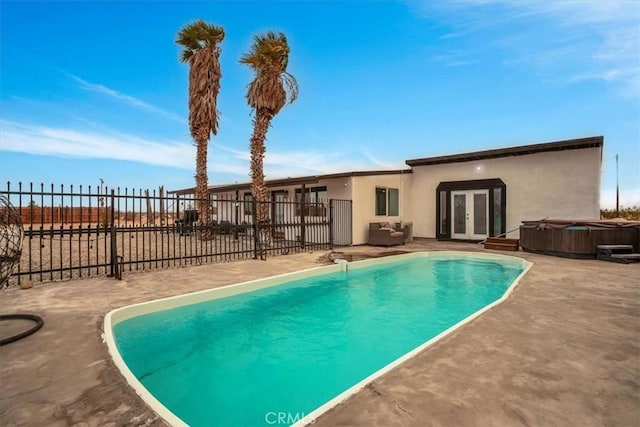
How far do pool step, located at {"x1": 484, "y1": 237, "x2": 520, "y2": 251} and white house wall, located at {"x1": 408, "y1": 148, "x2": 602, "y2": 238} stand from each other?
2.19 meters

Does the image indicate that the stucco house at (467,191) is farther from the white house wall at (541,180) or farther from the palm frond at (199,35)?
the palm frond at (199,35)

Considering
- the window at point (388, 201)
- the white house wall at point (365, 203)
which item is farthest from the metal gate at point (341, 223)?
the window at point (388, 201)

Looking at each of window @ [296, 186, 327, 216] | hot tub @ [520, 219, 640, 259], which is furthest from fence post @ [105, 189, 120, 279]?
hot tub @ [520, 219, 640, 259]

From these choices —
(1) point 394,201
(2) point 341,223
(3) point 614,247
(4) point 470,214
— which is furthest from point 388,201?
(3) point 614,247

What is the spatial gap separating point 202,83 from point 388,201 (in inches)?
400

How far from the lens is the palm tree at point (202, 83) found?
14141 mm

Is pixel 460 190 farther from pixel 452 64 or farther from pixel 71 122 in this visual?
pixel 71 122

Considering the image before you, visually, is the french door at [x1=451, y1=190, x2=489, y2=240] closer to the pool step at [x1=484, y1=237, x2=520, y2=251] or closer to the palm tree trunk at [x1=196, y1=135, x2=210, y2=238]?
the pool step at [x1=484, y1=237, x2=520, y2=251]

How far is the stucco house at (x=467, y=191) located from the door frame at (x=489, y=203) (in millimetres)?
41

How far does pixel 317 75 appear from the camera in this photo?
52.7 feet

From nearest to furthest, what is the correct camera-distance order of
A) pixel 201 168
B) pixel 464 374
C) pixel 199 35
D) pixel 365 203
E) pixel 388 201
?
pixel 464 374, pixel 199 35, pixel 365 203, pixel 201 168, pixel 388 201

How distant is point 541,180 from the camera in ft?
44.7

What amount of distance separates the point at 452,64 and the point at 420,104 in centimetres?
352

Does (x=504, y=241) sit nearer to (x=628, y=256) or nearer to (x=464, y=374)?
(x=628, y=256)
